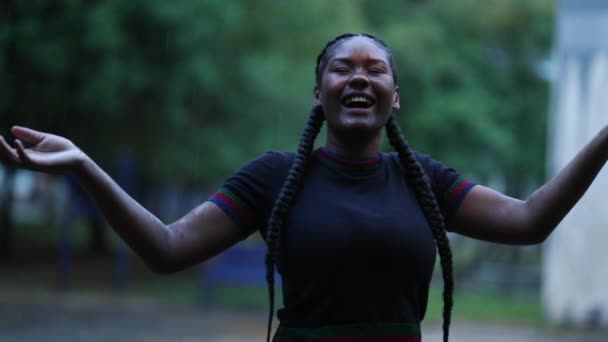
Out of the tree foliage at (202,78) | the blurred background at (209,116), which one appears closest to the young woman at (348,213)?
the blurred background at (209,116)

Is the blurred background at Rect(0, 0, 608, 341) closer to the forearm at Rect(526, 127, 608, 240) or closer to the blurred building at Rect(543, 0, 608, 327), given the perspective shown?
the blurred building at Rect(543, 0, 608, 327)

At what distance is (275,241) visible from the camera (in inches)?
93.9

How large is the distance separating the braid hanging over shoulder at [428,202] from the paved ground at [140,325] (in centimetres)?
780

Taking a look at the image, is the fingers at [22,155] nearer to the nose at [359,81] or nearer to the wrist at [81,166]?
the wrist at [81,166]

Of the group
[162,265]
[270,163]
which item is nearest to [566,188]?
[270,163]

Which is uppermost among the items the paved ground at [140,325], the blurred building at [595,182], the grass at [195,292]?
the blurred building at [595,182]

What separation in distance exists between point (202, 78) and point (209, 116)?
1430 millimetres

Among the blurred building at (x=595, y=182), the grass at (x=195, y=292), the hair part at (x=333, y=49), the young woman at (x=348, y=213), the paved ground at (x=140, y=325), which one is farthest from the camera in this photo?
the grass at (x=195, y=292)

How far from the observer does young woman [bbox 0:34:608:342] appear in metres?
2.30

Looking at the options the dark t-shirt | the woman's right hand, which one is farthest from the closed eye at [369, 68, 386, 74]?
the woman's right hand

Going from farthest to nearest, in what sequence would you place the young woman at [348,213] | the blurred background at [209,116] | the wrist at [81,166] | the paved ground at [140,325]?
the blurred background at [209,116], the paved ground at [140,325], the young woman at [348,213], the wrist at [81,166]

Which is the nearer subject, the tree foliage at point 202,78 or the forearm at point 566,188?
the forearm at point 566,188

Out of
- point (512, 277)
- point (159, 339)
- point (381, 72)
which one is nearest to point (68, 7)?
point (159, 339)

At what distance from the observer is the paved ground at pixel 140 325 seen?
34.0ft
